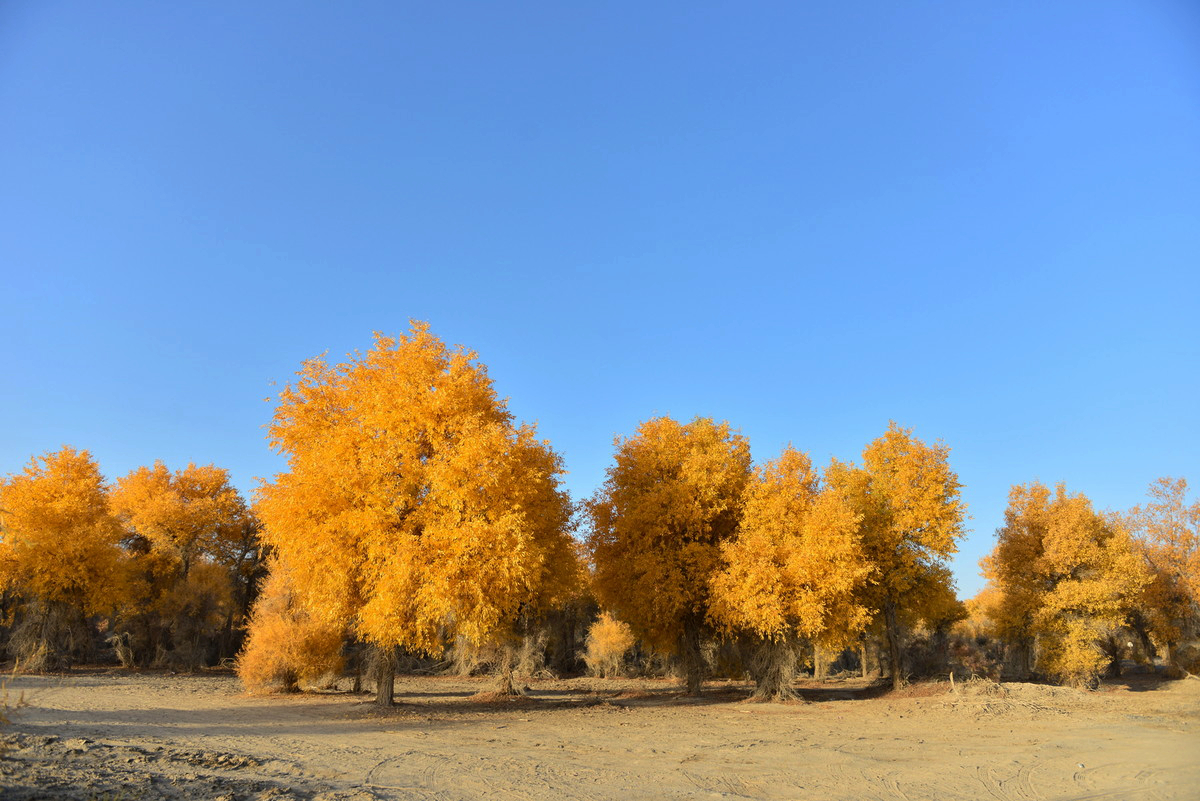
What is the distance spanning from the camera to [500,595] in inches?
766

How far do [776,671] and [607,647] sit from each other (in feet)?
56.7

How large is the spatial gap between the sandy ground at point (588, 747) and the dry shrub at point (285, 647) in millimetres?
1216

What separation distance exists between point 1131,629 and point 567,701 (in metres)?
37.5

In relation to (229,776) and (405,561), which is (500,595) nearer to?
(405,561)

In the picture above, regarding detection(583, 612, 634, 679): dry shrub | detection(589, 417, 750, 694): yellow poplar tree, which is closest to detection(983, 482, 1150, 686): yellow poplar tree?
detection(589, 417, 750, 694): yellow poplar tree

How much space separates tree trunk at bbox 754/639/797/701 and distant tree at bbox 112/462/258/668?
106ft

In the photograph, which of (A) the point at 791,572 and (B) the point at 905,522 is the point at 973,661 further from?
(A) the point at 791,572

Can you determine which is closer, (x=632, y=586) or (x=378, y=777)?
(x=378, y=777)

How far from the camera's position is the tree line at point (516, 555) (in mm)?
19344

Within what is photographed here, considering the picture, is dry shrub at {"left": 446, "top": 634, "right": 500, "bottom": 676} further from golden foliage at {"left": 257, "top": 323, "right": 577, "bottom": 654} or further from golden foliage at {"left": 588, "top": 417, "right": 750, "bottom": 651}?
golden foliage at {"left": 257, "top": 323, "right": 577, "bottom": 654}

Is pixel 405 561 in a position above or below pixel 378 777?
above

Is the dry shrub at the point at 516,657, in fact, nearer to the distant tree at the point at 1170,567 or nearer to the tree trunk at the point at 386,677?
the tree trunk at the point at 386,677

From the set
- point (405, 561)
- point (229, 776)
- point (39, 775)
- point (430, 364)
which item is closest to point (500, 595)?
point (405, 561)

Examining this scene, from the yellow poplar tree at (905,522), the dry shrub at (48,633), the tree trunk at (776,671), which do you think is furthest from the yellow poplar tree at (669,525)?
the dry shrub at (48,633)
